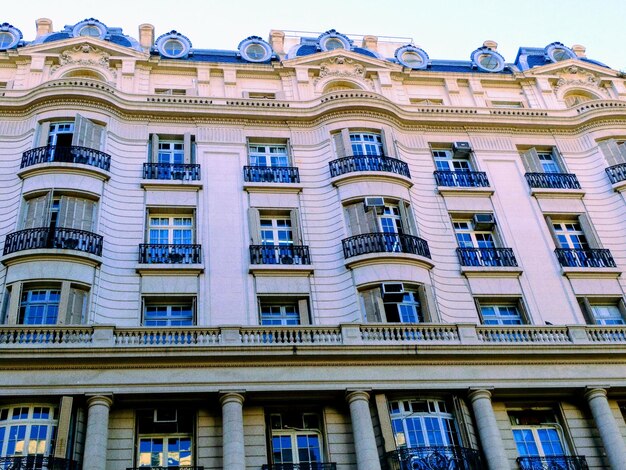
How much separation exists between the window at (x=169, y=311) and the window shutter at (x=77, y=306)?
1821 mm

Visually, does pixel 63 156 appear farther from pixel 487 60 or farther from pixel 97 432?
pixel 487 60

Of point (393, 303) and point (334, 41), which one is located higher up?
point (334, 41)

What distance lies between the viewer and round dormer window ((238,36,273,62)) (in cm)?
3027

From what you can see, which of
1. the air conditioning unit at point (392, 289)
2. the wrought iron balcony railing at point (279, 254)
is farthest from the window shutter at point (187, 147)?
the air conditioning unit at point (392, 289)

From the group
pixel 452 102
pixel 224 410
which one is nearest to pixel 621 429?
pixel 224 410

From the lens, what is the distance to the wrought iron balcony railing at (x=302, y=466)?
1742 centimetres

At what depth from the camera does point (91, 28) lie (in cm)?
2984

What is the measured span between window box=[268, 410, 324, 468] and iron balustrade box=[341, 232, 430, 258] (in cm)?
597

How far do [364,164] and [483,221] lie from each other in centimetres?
478

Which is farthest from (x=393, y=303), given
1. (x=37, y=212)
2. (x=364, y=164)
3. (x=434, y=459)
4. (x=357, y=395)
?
(x=37, y=212)

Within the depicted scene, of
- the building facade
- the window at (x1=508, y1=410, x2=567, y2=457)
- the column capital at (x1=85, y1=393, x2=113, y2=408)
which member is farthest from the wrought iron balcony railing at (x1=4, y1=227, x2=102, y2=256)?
the window at (x1=508, y1=410, x2=567, y2=457)

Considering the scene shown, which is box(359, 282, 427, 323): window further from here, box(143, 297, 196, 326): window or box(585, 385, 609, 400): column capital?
Answer: box(143, 297, 196, 326): window

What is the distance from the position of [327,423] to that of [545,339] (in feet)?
23.1

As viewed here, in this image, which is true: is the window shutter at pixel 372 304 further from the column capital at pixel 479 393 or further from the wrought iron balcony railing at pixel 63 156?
the wrought iron balcony railing at pixel 63 156
